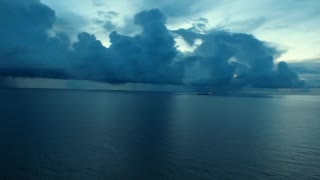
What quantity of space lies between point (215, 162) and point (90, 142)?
27376mm

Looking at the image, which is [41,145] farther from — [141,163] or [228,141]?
[228,141]

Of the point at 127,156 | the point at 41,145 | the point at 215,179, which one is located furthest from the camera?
the point at 41,145

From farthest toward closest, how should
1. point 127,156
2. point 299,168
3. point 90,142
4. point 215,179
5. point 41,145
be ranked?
point 90,142, point 41,145, point 127,156, point 299,168, point 215,179

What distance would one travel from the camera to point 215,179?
132ft

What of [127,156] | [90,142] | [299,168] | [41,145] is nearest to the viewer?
[299,168]

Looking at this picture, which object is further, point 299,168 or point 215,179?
point 299,168

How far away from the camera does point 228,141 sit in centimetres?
6844

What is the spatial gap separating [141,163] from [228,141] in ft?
91.2

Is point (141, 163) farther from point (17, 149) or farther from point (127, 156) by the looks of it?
point (17, 149)

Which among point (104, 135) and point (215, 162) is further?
point (104, 135)

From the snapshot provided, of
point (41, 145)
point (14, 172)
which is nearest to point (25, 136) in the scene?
point (41, 145)

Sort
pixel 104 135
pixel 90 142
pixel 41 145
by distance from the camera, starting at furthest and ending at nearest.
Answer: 1. pixel 104 135
2. pixel 90 142
3. pixel 41 145

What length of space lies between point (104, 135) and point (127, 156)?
21.9 m

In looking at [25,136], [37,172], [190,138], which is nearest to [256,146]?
[190,138]
